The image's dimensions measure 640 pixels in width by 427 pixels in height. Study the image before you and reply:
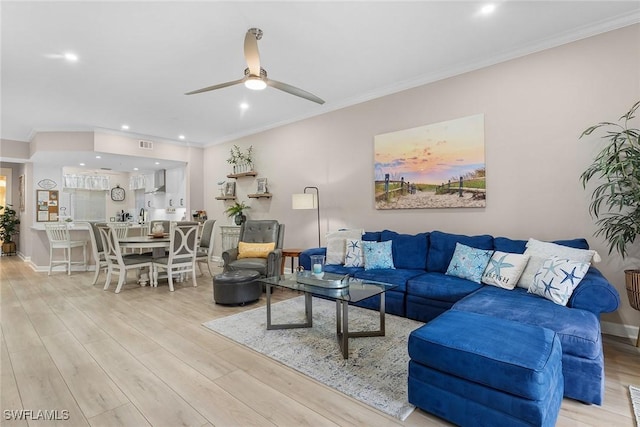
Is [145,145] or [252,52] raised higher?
[145,145]

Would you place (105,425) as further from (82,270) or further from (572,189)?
(82,270)

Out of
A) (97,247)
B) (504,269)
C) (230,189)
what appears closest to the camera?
(504,269)

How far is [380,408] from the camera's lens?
1911mm

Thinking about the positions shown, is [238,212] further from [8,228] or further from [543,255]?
[8,228]

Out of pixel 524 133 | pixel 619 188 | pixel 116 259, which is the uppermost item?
pixel 524 133

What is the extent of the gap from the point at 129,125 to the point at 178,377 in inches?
218

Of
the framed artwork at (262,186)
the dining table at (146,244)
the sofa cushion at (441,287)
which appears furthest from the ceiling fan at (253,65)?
the framed artwork at (262,186)

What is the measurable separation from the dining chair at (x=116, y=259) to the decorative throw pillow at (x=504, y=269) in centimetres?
489

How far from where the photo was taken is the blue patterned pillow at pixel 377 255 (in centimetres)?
394

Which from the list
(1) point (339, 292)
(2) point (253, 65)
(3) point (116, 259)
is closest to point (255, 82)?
(2) point (253, 65)

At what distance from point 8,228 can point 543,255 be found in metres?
12.6

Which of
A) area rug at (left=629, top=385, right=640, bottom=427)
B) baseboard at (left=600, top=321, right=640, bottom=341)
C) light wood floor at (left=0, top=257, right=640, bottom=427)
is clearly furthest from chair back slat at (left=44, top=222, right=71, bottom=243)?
baseboard at (left=600, top=321, right=640, bottom=341)

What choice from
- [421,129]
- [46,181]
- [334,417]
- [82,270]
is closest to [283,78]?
[421,129]

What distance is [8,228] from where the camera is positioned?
Answer: 29.2 feet
